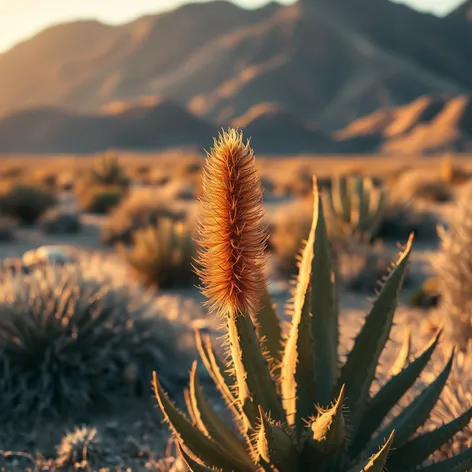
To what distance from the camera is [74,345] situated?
15.7ft

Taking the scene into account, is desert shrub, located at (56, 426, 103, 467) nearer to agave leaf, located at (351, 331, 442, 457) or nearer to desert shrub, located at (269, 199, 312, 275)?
agave leaf, located at (351, 331, 442, 457)

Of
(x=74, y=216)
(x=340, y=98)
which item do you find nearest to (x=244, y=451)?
(x=74, y=216)

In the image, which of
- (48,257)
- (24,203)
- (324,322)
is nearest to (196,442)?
(324,322)

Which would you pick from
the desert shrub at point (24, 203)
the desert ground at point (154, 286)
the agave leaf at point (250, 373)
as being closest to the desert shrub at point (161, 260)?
the desert ground at point (154, 286)

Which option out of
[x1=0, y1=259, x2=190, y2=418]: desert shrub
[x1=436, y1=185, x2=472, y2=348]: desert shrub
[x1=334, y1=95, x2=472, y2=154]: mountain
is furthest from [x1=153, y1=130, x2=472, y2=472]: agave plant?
[x1=334, y1=95, x2=472, y2=154]: mountain

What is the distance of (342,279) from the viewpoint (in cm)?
912

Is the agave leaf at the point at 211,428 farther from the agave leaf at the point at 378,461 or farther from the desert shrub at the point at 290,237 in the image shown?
the desert shrub at the point at 290,237

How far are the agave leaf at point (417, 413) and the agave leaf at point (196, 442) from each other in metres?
0.65

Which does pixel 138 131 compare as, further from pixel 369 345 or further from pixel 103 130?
pixel 369 345

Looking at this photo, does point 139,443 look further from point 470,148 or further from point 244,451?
point 470,148

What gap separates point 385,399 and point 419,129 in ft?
365

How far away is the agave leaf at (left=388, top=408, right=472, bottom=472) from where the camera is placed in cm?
273

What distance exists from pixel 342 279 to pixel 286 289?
0.85 m

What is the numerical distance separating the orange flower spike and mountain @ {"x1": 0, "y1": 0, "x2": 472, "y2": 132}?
13164 cm
